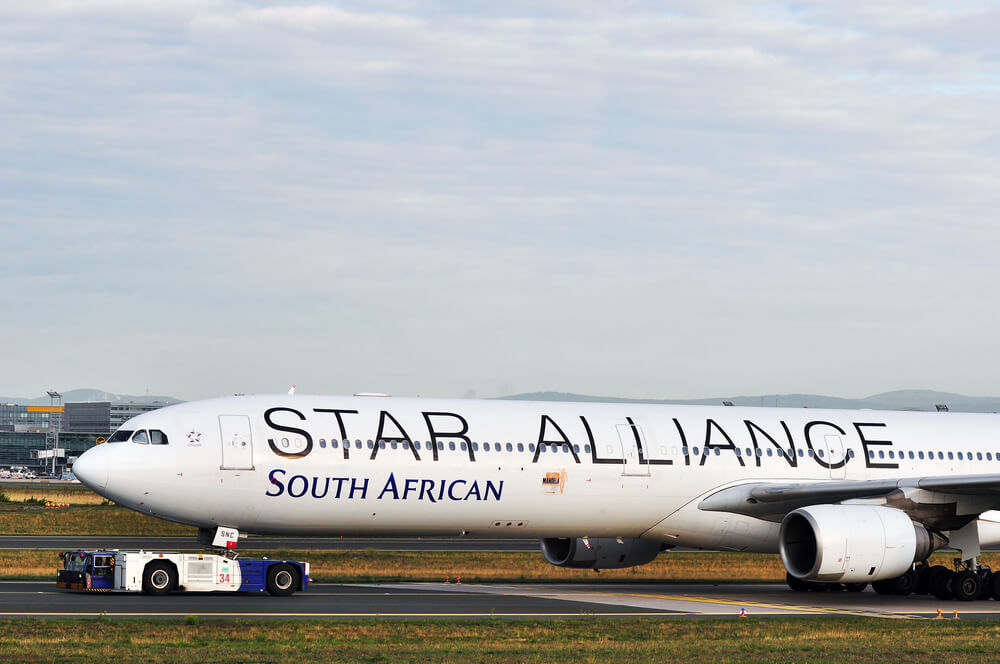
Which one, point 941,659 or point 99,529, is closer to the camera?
point 941,659

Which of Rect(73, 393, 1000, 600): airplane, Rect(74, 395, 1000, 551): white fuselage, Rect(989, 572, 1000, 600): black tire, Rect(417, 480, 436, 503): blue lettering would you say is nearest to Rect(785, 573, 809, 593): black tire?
Rect(73, 393, 1000, 600): airplane

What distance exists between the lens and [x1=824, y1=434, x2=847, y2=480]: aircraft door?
113ft

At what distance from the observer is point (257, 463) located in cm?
2878

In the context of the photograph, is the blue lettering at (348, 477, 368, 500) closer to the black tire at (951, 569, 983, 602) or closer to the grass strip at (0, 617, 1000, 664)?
the grass strip at (0, 617, 1000, 664)

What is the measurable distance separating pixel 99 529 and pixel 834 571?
3907 centimetres

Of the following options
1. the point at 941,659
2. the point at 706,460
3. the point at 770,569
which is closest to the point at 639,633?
the point at 941,659

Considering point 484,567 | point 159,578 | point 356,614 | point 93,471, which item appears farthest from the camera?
point 484,567

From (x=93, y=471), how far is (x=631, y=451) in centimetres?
1265

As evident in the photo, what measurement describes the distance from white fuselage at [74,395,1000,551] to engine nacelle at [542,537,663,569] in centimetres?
141

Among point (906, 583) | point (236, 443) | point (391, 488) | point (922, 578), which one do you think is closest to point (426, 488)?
point (391, 488)

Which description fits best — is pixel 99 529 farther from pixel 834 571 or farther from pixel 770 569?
pixel 834 571

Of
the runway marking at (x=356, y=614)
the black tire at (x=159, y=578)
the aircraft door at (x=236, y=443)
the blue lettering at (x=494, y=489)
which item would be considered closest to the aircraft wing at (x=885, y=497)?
the blue lettering at (x=494, y=489)

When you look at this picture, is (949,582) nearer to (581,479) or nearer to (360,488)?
(581,479)

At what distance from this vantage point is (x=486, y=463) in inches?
→ 1208
